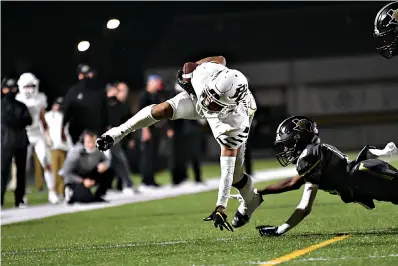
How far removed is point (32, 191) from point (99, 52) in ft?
7.38

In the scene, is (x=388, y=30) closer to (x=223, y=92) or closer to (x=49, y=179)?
(x=223, y=92)

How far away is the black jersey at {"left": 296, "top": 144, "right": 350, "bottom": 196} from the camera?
5.93 m

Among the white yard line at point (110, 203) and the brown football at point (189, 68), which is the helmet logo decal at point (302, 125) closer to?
the brown football at point (189, 68)

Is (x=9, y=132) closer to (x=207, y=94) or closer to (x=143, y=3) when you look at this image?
(x=207, y=94)

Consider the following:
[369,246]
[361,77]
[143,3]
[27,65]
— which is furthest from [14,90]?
[361,77]

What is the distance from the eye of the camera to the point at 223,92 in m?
5.97

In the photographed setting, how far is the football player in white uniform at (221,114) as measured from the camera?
5992 millimetres

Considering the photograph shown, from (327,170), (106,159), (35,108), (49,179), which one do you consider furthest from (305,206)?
(35,108)

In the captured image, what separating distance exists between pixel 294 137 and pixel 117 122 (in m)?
5.65

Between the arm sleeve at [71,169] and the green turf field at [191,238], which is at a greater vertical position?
the green turf field at [191,238]

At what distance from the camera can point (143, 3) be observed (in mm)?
21906

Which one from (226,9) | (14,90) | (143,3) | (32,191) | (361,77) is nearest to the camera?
(14,90)

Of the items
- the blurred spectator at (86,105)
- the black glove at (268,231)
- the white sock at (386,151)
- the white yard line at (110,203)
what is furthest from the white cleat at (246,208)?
the blurred spectator at (86,105)

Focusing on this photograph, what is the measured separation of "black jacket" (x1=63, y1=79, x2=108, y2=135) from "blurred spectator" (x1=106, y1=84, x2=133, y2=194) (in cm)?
17
